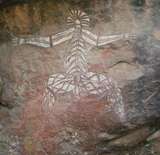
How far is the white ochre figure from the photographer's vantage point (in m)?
3.59

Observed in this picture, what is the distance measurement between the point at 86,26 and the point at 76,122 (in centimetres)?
60

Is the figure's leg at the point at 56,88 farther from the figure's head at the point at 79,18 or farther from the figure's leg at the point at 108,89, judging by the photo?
the figure's head at the point at 79,18

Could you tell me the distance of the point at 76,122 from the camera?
3598mm

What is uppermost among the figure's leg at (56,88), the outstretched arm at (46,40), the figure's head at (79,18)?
the figure's head at (79,18)

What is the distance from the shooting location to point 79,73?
3.61 metres

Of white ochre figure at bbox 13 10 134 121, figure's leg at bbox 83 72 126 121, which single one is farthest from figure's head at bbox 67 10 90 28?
figure's leg at bbox 83 72 126 121

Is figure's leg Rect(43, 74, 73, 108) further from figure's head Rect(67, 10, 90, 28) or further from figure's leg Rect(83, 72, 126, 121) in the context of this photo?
figure's head Rect(67, 10, 90, 28)

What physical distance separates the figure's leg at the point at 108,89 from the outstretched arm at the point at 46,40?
0.30 meters

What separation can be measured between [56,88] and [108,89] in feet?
1.06

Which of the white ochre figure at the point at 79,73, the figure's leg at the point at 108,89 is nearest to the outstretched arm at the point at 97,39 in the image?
the white ochre figure at the point at 79,73

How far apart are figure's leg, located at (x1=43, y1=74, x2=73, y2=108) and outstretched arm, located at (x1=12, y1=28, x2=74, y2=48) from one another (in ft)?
0.70

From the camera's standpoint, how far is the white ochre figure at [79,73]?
3.59 m

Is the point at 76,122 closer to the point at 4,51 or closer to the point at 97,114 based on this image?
the point at 97,114

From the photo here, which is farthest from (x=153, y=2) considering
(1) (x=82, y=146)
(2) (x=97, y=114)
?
(1) (x=82, y=146)
